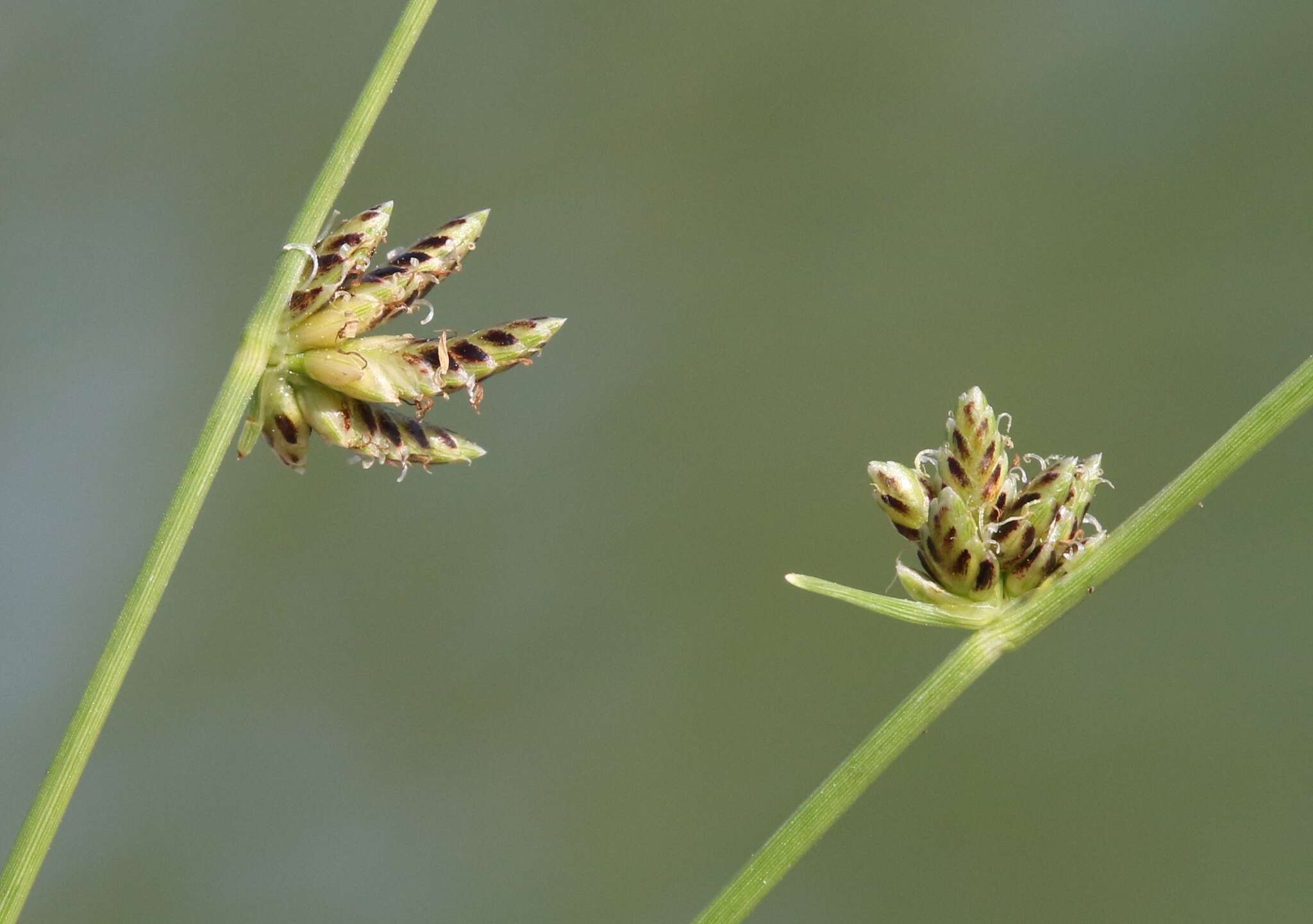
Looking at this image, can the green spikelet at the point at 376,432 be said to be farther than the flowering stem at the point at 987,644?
Yes

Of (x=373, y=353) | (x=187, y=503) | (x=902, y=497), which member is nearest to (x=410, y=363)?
(x=373, y=353)

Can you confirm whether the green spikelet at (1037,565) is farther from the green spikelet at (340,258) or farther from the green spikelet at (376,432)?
the green spikelet at (340,258)

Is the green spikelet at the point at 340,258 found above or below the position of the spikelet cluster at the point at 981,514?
below

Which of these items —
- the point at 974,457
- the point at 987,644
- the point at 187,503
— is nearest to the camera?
the point at 187,503

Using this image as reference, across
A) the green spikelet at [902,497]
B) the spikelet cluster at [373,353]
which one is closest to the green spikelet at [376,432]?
the spikelet cluster at [373,353]

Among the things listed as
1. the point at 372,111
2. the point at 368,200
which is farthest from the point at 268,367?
the point at 368,200

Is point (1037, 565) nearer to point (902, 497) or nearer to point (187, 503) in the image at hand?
point (902, 497)

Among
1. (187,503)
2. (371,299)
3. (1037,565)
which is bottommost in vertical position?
(187,503)

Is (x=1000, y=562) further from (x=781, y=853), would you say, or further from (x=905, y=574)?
(x=781, y=853)
